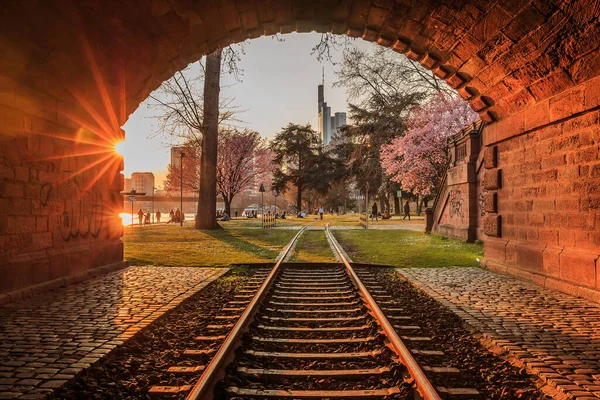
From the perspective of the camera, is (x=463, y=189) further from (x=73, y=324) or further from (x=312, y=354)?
(x=73, y=324)

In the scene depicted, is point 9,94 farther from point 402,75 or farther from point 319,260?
point 402,75

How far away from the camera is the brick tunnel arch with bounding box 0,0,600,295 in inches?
254

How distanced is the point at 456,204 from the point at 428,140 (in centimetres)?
2214

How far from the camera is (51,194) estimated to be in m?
7.77

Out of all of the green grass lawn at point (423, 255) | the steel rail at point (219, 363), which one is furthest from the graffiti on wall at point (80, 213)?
the green grass lawn at point (423, 255)

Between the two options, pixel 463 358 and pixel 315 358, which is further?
pixel 463 358

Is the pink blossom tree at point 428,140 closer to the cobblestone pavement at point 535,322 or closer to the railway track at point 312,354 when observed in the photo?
the cobblestone pavement at point 535,322

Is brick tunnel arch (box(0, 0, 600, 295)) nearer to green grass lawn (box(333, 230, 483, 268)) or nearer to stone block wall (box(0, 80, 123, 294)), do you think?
stone block wall (box(0, 80, 123, 294))

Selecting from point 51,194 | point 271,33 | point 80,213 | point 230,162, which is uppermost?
point 230,162

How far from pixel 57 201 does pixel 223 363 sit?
19.1ft

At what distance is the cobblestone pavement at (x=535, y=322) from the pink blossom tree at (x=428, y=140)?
31164 mm

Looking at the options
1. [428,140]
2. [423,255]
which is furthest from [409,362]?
[428,140]

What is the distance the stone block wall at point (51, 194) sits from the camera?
6.57m

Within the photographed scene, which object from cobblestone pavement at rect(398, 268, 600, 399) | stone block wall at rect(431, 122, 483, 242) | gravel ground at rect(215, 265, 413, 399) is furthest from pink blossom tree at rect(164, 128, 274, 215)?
gravel ground at rect(215, 265, 413, 399)
